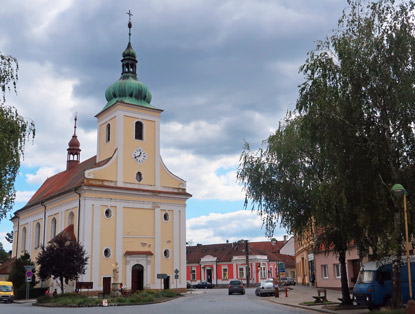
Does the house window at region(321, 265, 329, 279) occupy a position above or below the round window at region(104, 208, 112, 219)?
below

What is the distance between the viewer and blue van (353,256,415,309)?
20406mm

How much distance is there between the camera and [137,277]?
43.3 meters

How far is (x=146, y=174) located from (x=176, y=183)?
329 cm

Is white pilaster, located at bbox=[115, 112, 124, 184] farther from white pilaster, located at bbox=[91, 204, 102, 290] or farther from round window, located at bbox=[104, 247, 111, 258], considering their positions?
round window, located at bbox=[104, 247, 111, 258]

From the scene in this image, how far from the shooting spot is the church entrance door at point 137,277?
43062 millimetres

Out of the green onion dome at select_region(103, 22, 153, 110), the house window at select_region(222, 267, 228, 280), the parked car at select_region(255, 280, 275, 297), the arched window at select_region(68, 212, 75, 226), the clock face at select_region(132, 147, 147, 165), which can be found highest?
the green onion dome at select_region(103, 22, 153, 110)

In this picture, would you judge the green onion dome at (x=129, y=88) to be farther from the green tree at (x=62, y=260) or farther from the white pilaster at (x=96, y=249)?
the green tree at (x=62, y=260)

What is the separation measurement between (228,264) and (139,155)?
122 ft

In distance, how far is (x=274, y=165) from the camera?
2614 centimetres

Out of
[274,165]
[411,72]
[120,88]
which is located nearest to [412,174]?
[411,72]

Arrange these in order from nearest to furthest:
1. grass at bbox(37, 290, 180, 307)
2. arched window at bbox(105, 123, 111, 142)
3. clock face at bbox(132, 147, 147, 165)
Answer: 1. grass at bbox(37, 290, 180, 307)
2. clock face at bbox(132, 147, 147, 165)
3. arched window at bbox(105, 123, 111, 142)

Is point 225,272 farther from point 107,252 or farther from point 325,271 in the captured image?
point 107,252

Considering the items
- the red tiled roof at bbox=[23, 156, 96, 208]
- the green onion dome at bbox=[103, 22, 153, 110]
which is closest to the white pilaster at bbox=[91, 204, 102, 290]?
the red tiled roof at bbox=[23, 156, 96, 208]

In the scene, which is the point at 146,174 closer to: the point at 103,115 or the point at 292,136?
the point at 103,115
